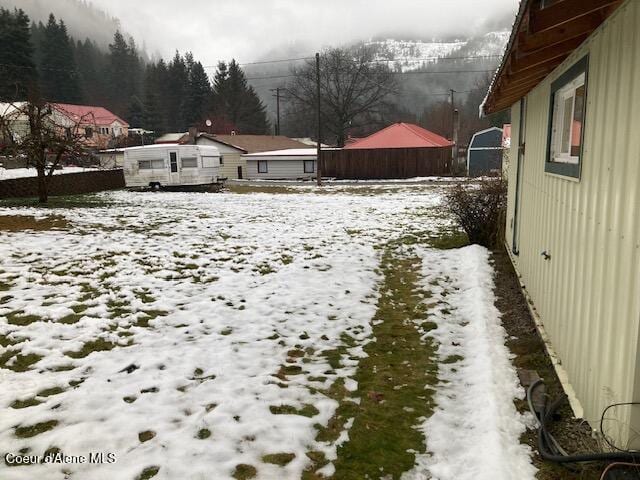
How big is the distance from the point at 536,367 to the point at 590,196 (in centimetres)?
195

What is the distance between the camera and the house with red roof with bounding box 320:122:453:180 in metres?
38.2

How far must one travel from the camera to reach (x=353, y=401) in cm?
417

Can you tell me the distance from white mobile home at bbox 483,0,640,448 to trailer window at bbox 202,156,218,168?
2390cm

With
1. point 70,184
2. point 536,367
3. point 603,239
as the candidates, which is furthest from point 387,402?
point 70,184

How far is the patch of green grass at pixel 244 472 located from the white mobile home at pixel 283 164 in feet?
124

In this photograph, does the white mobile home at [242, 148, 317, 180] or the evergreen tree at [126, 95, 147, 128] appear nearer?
the white mobile home at [242, 148, 317, 180]

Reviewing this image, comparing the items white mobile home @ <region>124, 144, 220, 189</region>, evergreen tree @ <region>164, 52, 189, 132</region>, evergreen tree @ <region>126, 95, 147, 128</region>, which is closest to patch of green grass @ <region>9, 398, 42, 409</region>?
white mobile home @ <region>124, 144, 220, 189</region>

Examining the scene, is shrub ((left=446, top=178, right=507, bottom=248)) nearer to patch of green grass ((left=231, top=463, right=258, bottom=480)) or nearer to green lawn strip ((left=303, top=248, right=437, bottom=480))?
green lawn strip ((left=303, top=248, right=437, bottom=480))

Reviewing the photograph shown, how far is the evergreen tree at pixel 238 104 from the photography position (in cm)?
7756

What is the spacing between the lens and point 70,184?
77.5 ft

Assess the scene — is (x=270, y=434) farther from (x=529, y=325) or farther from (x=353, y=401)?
(x=529, y=325)

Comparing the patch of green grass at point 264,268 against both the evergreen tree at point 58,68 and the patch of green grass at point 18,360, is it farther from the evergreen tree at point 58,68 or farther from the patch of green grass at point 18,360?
the evergreen tree at point 58,68

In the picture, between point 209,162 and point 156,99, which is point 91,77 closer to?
point 156,99

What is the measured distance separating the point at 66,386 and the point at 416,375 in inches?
127
